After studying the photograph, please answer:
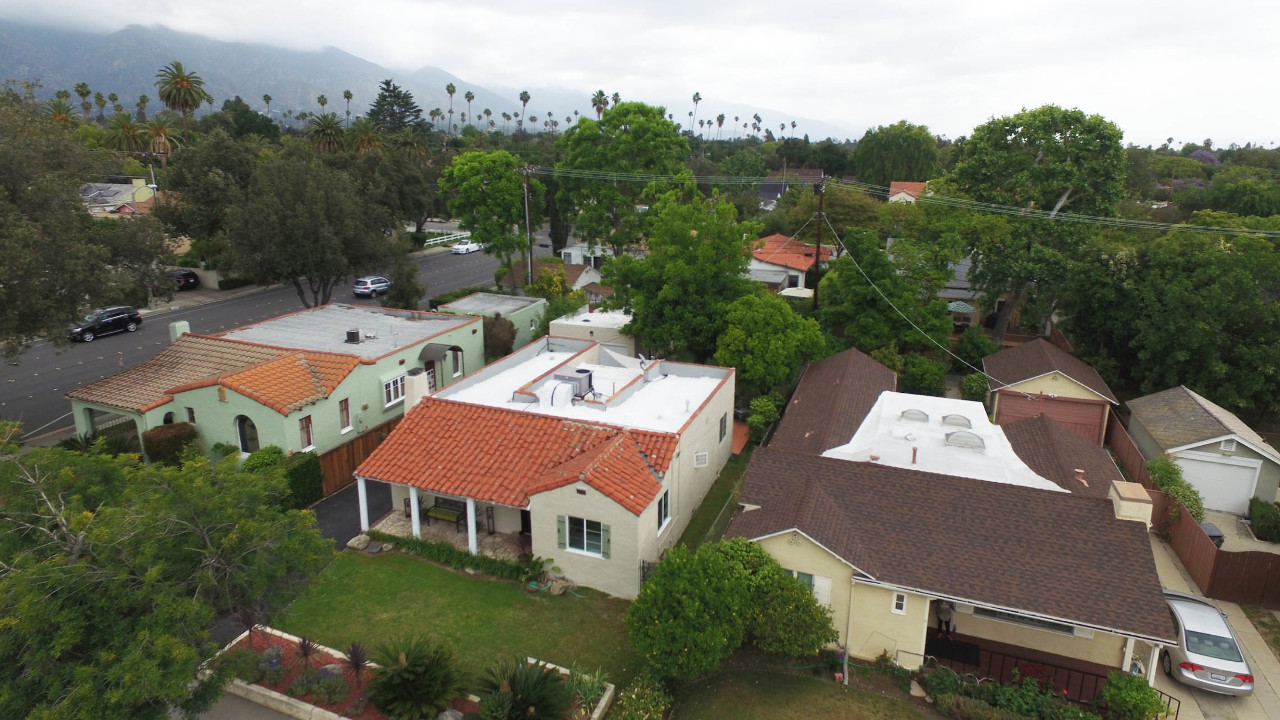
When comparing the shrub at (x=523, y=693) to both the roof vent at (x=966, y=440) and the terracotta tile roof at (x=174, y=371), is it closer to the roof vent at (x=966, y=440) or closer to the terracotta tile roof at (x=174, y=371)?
the roof vent at (x=966, y=440)

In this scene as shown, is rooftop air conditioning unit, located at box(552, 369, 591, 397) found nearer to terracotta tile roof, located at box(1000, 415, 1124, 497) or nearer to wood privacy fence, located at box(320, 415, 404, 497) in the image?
wood privacy fence, located at box(320, 415, 404, 497)

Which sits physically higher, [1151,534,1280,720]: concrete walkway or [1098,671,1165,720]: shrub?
[1098,671,1165,720]: shrub

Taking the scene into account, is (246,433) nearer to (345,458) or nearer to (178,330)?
(345,458)

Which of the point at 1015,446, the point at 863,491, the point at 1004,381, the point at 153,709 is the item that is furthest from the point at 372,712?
the point at 1004,381

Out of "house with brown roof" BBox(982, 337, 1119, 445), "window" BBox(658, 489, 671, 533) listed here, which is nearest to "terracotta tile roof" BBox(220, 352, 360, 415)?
"window" BBox(658, 489, 671, 533)

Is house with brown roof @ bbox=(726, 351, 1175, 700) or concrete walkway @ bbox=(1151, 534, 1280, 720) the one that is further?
concrete walkway @ bbox=(1151, 534, 1280, 720)

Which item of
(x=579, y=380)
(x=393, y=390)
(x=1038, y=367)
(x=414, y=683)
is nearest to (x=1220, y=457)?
(x=1038, y=367)
